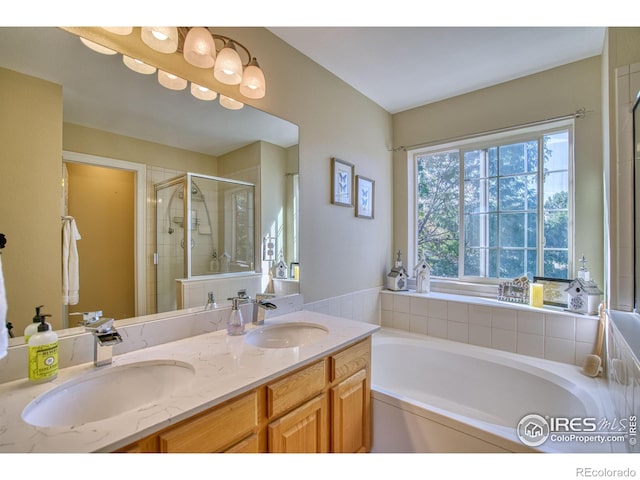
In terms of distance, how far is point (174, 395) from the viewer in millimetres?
775

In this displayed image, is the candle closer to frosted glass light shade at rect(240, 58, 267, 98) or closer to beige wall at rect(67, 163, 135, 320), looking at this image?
frosted glass light shade at rect(240, 58, 267, 98)

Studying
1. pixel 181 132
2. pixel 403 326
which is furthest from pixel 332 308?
pixel 181 132

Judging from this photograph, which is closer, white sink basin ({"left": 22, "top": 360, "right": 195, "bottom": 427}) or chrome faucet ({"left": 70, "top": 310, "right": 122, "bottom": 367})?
white sink basin ({"left": 22, "top": 360, "right": 195, "bottom": 427})

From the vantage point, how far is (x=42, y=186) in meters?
0.93

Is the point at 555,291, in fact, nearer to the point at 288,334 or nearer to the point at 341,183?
the point at 341,183

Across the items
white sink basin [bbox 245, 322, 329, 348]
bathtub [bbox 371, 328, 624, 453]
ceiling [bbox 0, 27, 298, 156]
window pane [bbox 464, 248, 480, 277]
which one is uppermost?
ceiling [bbox 0, 27, 298, 156]

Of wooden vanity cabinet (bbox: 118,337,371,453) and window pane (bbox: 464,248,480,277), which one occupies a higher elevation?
window pane (bbox: 464,248,480,277)

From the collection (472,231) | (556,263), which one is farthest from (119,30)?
(556,263)

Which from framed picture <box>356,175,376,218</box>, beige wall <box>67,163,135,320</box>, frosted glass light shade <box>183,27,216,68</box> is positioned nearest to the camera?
beige wall <box>67,163,135,320</box>

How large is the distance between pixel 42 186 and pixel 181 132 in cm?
58

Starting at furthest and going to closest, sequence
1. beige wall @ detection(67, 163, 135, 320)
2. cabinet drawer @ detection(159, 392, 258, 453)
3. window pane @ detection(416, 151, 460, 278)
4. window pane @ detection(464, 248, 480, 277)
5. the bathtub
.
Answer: window pane @ detection(416, 151, 460, 278) → window pane @ detection(464, 248, 480, 277) → the bathtub → beige wall @ detection(67, 163, 135, 320) → cabinet drawer @ detection(159, 392, 258, 453)

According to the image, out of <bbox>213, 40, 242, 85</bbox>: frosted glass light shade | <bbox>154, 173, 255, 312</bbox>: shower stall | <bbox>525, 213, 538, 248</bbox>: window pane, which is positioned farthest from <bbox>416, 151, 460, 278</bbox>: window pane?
<bbox>213, 40, 242, 85</bbox>: frosted glass light shade

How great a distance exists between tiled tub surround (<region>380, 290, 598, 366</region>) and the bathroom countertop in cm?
116

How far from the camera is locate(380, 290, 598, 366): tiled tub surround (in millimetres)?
1731
